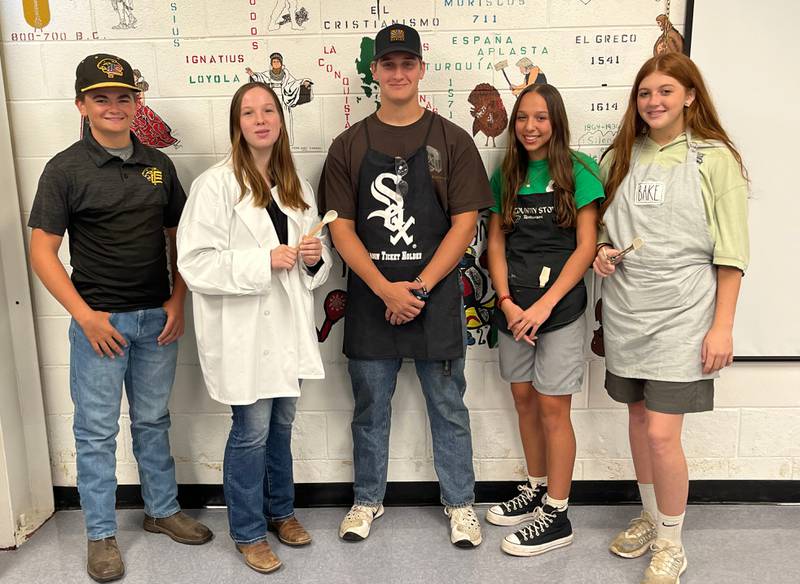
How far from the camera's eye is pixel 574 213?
7.07 feet

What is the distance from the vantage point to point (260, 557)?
2.19m

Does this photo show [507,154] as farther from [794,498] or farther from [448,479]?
[794,498]

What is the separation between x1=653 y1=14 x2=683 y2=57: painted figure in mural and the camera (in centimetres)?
227

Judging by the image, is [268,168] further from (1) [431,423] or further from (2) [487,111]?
(1) [431,423]

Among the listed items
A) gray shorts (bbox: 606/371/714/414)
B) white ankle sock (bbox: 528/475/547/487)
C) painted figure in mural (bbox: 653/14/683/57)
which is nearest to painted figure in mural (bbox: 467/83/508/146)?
painted figure in mural (bbox: 653/14/683/57)

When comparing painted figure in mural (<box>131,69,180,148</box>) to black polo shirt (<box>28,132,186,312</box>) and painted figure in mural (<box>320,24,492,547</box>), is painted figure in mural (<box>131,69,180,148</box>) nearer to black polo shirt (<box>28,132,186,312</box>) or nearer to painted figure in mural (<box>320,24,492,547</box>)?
black polo shirt (<box>28,132,186,312</box>)

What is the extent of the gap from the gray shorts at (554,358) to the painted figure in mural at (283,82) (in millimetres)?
1110

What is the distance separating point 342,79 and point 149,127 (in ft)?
2.35

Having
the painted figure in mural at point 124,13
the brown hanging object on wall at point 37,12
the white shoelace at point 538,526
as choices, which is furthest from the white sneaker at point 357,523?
the brown hanging object on wall at point 37,12

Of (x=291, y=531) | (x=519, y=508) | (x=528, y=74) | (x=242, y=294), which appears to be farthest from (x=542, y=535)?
(x=528, y=74)

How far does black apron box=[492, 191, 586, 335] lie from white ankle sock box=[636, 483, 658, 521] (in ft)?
2.14

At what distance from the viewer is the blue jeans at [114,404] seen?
2.15 metres

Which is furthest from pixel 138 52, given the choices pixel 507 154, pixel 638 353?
pixel 638 353

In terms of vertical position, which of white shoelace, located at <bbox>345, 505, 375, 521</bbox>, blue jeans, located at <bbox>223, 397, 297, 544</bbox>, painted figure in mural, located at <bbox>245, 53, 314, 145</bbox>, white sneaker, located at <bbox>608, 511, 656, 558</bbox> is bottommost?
white sneaker, located at <bbox>608, 511, 656, 558</bbox>
